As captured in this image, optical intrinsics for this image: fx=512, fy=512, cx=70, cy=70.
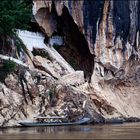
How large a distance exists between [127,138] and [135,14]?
30.3m

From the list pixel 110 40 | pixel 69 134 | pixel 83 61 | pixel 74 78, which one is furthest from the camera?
pixel 83 61

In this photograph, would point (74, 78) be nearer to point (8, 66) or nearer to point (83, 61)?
point (83, 61)

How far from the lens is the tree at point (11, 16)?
3718 centimetres

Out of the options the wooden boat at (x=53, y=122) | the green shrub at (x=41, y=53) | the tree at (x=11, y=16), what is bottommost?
the wooden boat at (x=53, y=122)

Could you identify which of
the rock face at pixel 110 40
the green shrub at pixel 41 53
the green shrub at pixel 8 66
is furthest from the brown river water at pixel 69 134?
the rock face at pixel 110 40

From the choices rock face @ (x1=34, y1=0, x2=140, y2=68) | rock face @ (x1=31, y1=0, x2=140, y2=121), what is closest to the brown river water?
rock face @ (x1=31, y1=0, x2=140, y2=121)

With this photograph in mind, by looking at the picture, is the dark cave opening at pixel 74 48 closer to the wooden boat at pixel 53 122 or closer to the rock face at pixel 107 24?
the rock face at pixel 107 24

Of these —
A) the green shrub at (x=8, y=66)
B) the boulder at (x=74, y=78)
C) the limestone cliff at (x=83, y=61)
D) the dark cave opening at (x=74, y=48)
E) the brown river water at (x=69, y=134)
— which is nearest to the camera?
the brown river water at (x=69, y=134)

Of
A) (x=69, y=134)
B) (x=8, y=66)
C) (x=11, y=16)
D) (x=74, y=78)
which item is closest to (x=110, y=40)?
(x=74, y=78)

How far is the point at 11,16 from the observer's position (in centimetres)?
3741

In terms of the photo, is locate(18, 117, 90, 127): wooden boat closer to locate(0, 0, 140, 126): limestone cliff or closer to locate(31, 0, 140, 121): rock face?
locate(0, 0, 140, 126): limestone cliff

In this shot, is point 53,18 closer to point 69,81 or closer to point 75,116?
point 69,81

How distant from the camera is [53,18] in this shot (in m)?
49.1

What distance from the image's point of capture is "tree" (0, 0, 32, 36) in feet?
122
